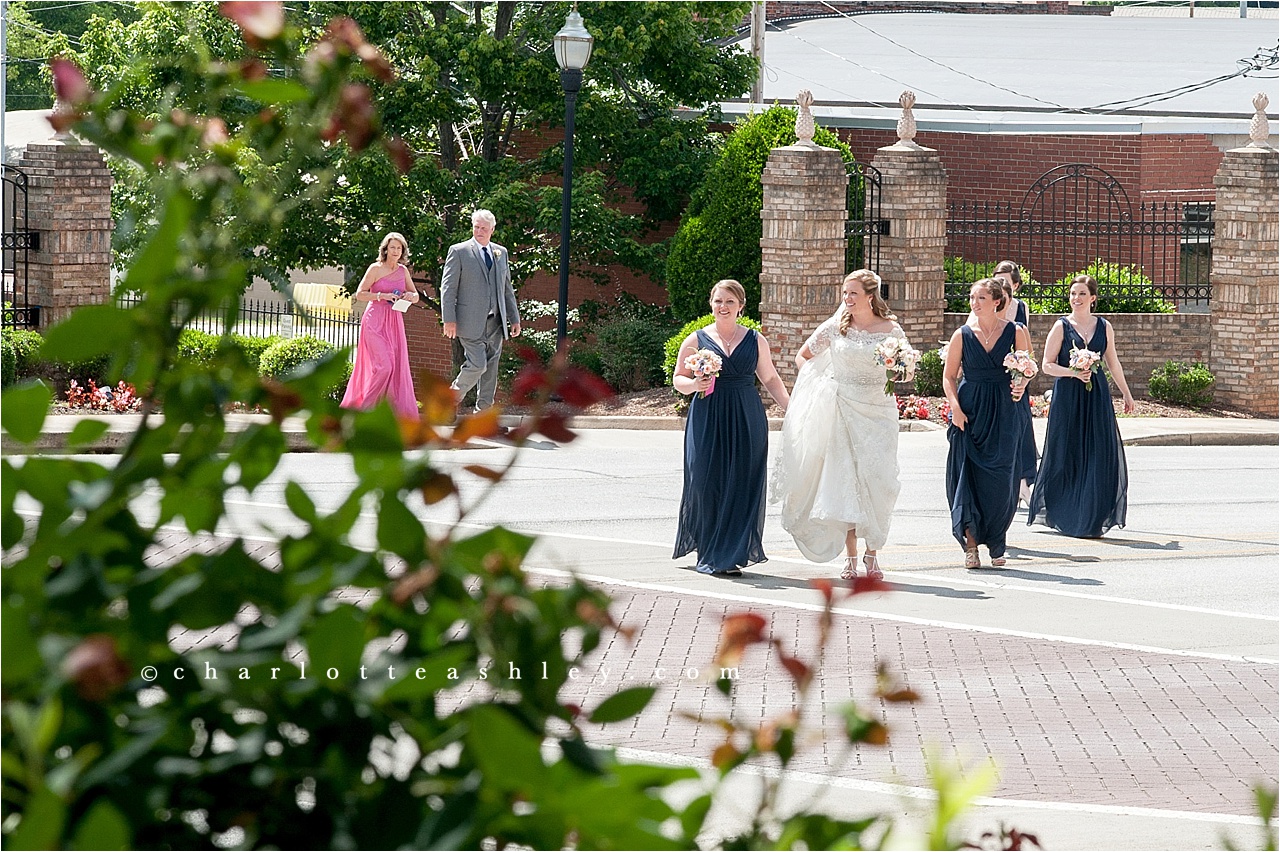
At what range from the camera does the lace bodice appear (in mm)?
10789

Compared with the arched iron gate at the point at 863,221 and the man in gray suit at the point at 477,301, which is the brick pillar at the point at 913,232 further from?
the man in gray suit at the point at 477,301

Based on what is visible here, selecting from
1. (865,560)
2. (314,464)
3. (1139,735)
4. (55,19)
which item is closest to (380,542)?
(1139,735)

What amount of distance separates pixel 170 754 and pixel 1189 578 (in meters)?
10.8

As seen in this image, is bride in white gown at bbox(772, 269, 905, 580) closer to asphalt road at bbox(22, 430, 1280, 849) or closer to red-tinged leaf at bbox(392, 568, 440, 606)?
asphalt road at bbox(22, 430, 1280, 849)

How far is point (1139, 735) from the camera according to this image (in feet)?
24.5

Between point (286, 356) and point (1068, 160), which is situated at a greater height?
point (1068, 160)

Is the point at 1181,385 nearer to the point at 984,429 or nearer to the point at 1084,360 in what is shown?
the point at 1084,360

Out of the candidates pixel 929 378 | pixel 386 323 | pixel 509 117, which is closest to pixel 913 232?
pixel 929 378

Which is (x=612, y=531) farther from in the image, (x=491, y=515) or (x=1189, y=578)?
(x=1189, y=578)

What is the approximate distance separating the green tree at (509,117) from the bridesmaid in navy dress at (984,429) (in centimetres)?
1101

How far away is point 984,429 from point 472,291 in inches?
279

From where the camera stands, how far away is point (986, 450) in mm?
11570

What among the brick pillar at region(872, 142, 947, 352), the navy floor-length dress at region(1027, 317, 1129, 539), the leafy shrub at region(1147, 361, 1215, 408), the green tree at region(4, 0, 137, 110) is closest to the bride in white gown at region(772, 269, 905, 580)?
the navy floor-length dress at region(1027, 317, 1129, 539)

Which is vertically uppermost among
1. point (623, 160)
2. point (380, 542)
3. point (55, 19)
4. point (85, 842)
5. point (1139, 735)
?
point (55, 19)
